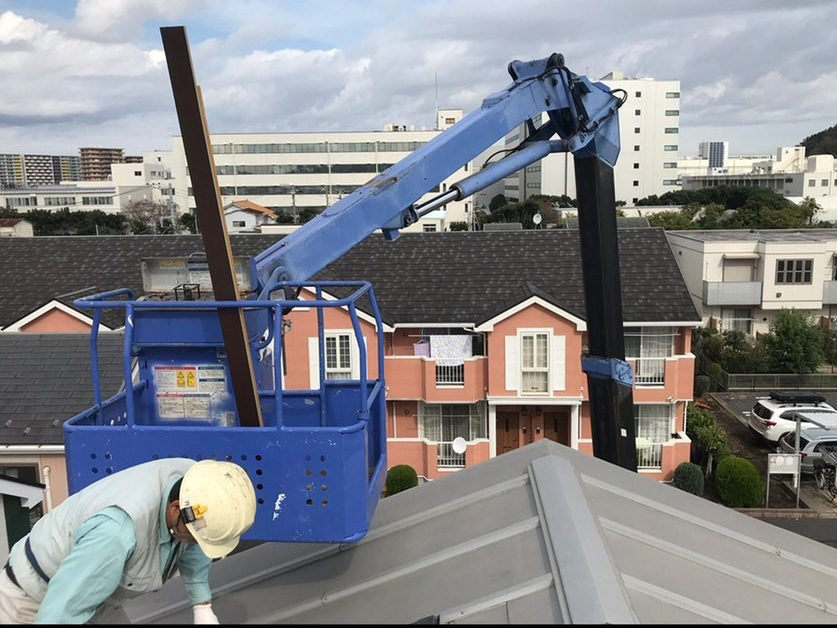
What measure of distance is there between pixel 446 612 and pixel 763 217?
60487 mm

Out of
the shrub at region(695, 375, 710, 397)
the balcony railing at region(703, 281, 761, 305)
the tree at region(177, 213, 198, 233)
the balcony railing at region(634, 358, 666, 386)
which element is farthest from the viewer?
the tree at region(177, 213, 198, 233)

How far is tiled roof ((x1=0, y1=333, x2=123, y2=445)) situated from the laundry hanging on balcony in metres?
9.17

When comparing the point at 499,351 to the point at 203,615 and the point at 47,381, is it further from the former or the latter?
the point at 203,615

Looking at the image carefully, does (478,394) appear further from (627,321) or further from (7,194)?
(7,194)

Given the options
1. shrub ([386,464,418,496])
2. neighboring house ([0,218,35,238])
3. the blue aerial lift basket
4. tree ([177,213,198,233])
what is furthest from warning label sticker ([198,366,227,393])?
neighboring house ([0,218,35,238])

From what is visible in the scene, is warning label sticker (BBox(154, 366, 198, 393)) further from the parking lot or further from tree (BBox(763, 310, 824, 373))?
tree (BBox(763, 310, 824, 373))

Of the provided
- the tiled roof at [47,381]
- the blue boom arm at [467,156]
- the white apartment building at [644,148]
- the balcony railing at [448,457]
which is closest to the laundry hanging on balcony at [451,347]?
the balcony railing at [448,457]

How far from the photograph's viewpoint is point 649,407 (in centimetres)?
2114

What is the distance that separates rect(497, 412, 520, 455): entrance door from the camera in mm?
22219

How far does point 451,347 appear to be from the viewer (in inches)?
834

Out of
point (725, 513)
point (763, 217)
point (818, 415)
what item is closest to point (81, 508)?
point (725, 513)

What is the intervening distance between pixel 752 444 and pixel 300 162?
232 ft

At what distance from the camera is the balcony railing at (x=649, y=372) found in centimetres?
2066

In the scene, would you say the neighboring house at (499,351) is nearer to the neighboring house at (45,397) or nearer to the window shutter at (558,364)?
the window shutter at (558,364)
